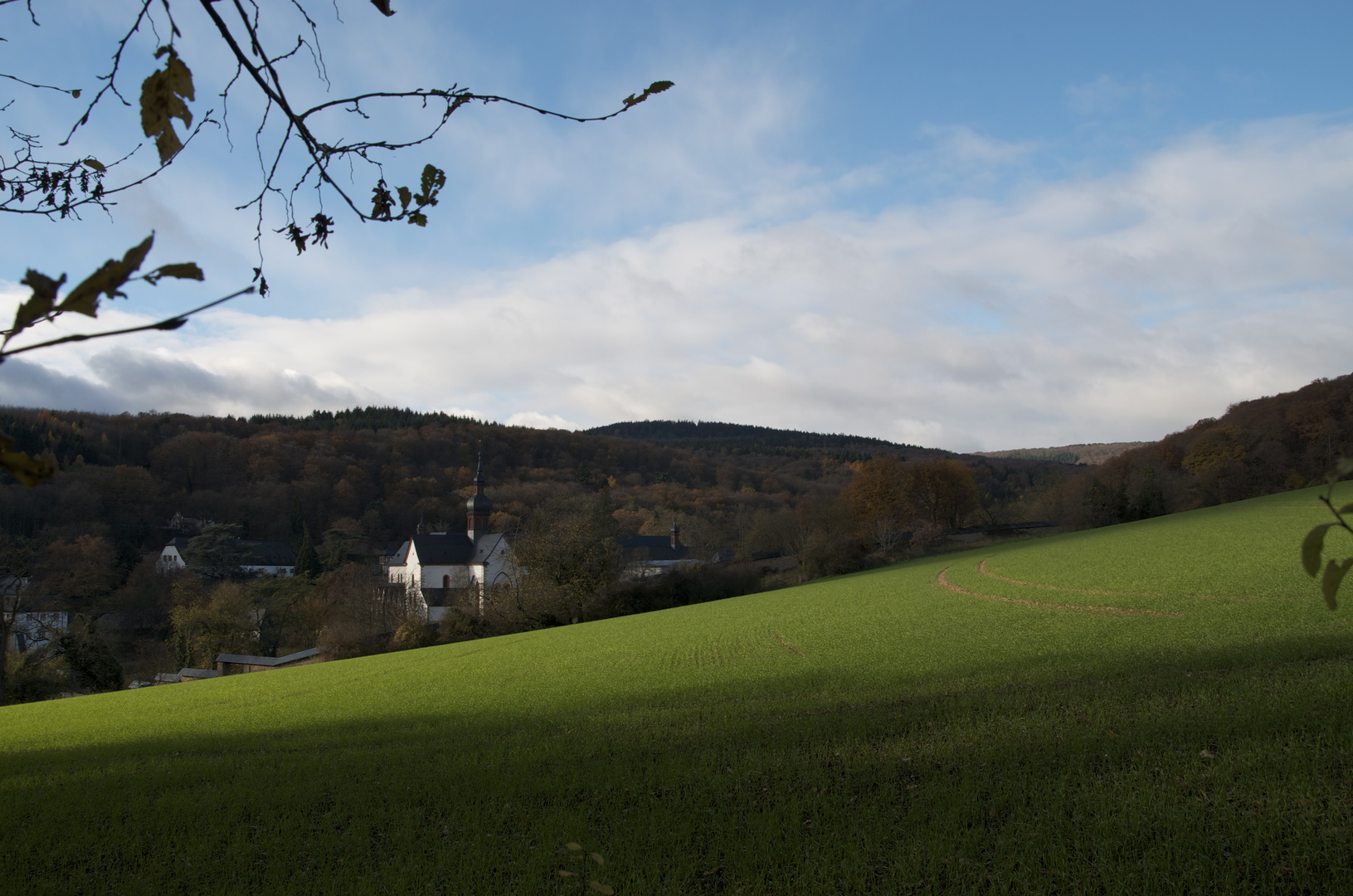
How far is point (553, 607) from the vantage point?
38031 mm

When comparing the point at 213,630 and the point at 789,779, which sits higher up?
the point at 789,779

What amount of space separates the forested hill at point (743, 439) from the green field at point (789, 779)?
135013mm

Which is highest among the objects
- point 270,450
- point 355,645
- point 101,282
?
point 270,450

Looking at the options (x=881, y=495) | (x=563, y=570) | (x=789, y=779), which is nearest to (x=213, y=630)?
(x=563, y=570)

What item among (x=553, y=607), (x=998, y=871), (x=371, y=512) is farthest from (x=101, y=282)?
(x=371, y=512)

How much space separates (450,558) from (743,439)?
11123 centimetres

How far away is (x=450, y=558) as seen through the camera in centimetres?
6794

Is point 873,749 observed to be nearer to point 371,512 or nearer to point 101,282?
point 101,282

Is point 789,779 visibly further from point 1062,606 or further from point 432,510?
point 432,510

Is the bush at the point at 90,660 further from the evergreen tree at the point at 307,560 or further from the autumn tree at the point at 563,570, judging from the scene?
the evergreen tree at the point at 307,560

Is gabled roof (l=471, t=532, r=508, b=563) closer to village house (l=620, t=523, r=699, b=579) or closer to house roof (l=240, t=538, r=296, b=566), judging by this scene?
village house (l=620, t=523, r=699, b=579)

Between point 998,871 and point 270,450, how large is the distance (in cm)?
10269

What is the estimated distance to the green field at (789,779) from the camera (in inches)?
200

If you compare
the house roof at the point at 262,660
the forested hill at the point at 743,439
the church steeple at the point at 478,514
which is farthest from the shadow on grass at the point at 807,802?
the forested hill at the point at 743,439
